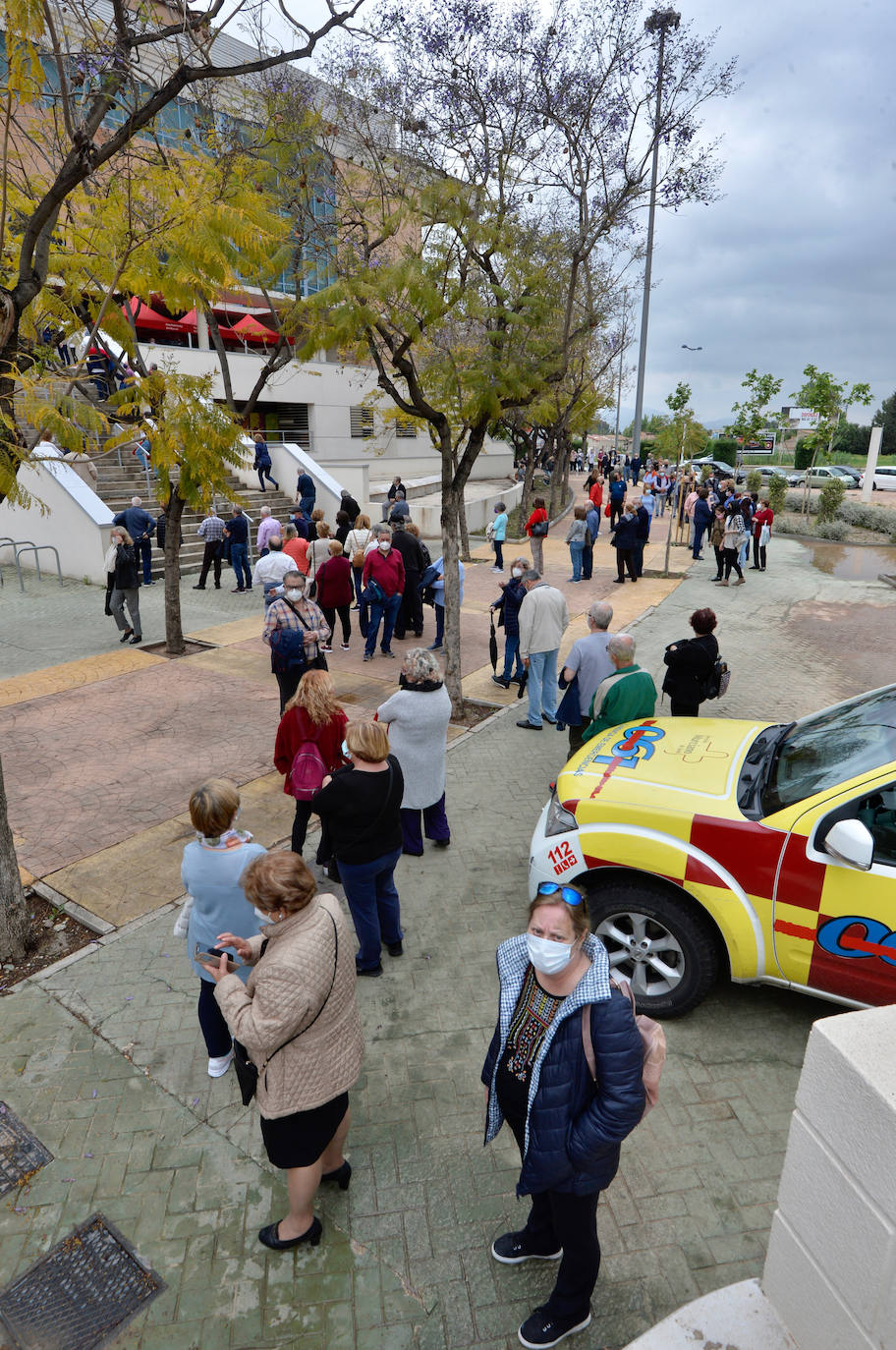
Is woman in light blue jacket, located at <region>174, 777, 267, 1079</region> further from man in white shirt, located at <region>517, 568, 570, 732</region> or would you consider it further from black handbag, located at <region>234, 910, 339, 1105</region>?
man in white shirt, located at <region>517, 568, 570, 732</region>

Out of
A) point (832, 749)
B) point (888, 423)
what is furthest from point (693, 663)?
point (888, 423)

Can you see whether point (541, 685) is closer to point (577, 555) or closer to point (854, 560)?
point (577, 555)

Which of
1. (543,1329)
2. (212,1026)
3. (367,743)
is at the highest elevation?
(367,743)

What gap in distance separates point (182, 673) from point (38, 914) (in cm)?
538

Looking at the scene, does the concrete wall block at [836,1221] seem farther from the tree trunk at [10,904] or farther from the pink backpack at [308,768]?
the tree trunk at [10,904]

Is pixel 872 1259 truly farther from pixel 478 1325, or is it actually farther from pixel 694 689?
pixel 694 689

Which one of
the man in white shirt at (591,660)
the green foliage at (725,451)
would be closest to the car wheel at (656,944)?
the man in white shirt at (591,660)

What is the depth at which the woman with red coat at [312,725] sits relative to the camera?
4996 mm

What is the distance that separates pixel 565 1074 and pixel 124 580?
1032 cm

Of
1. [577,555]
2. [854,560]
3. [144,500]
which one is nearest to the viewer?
[577,555]

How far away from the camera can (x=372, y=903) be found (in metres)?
4.38

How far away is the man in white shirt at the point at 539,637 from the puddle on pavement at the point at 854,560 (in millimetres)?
12986

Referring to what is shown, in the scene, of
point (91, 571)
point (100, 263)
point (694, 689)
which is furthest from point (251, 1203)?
point (91, 571)

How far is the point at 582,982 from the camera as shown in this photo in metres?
2.32
